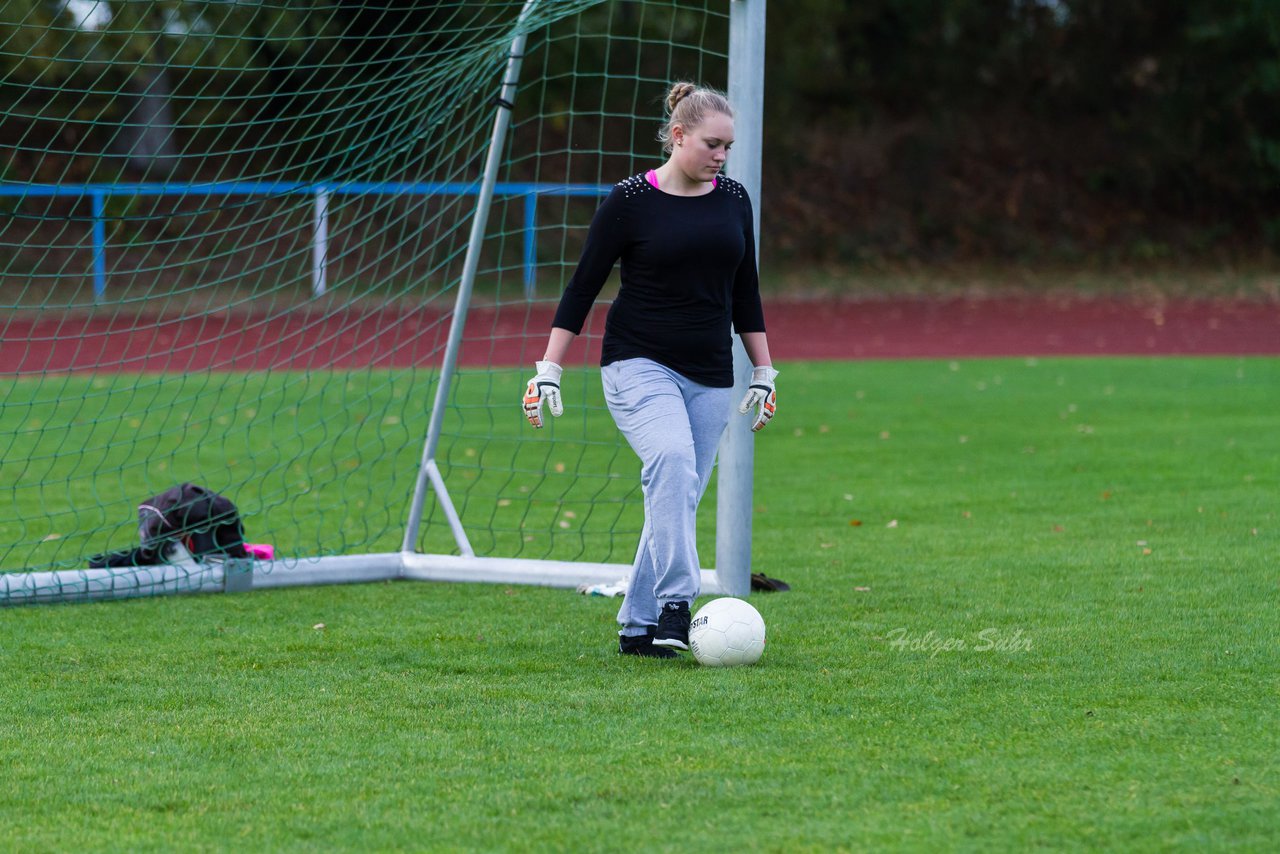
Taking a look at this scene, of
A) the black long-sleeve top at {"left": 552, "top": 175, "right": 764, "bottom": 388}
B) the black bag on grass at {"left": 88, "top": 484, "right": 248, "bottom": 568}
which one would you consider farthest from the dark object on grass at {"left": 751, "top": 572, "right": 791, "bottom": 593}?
the black bag on grass at {"left": 88, "top": 484, "right": 248, "bottom": 568}

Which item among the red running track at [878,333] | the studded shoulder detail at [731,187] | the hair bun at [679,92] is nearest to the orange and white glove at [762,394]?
the studded shoulder detail at [731,187]

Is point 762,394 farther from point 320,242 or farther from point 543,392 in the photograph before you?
point 320,242

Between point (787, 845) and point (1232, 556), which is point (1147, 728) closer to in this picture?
point (787, 845)

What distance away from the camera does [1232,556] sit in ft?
21.0

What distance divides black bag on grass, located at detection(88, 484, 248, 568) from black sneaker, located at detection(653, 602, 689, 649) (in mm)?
2260

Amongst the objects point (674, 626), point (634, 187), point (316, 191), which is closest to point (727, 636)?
point (674, 626)

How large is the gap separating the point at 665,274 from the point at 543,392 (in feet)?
1.73

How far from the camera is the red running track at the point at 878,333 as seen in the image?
15.1 m

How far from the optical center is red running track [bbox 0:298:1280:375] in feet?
49.7

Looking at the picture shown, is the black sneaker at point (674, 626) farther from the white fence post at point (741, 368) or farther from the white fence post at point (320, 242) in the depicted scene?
the white fence post at point (320, 242)

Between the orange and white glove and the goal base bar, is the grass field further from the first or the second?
the orange and white glove

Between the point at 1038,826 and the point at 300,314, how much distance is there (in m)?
11.1

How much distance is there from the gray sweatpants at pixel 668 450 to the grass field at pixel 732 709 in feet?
1.06

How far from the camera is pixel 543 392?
475cm
